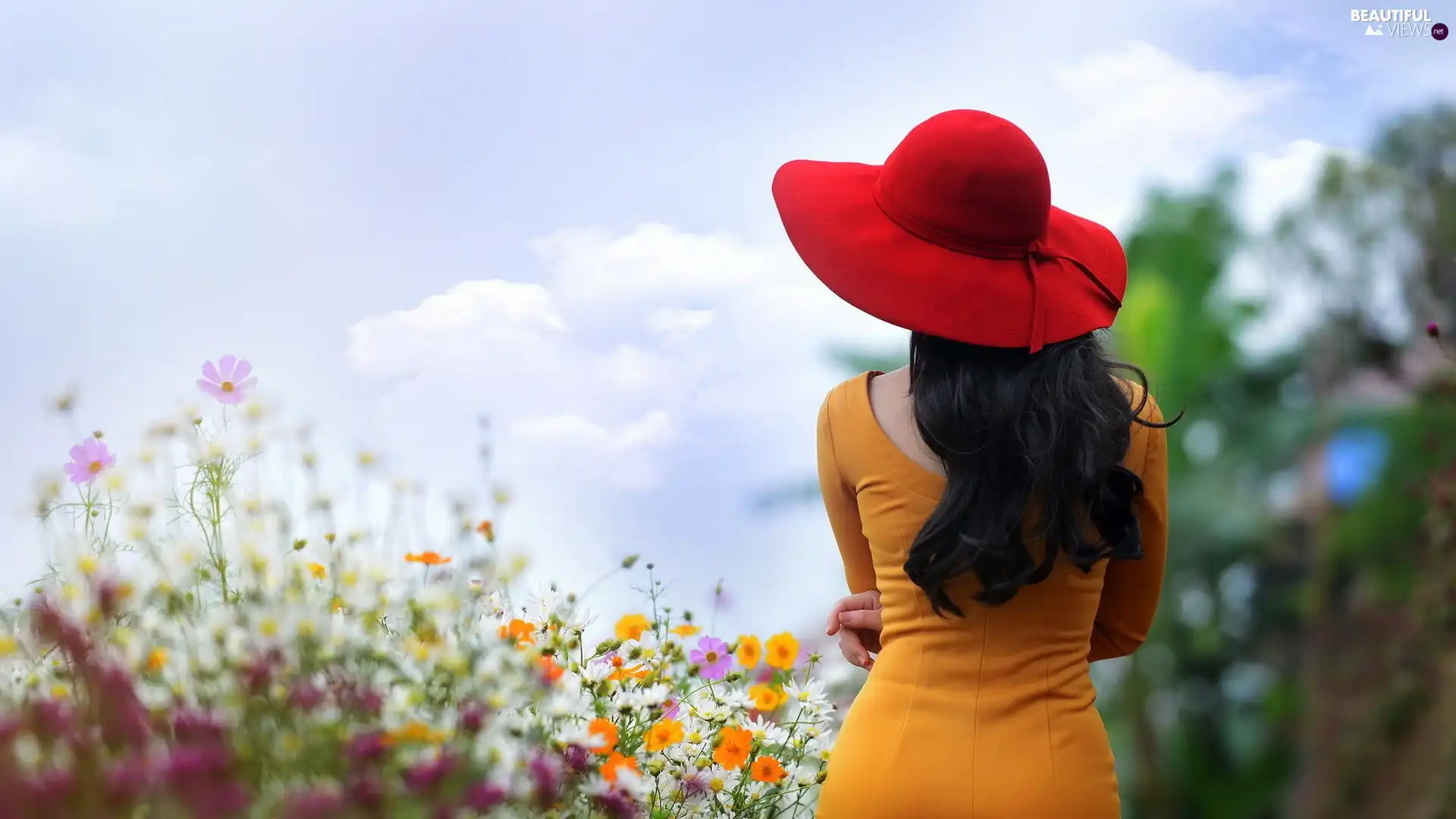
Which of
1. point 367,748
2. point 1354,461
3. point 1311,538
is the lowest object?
point 1311,538

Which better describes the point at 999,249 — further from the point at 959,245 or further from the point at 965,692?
the point at 965,692

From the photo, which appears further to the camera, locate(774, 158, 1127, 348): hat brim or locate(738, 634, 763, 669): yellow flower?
locate(738, 634, 763, 669): yellow flower

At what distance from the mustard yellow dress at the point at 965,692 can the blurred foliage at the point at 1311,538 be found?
2026mm

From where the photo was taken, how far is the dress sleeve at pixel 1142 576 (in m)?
1.38

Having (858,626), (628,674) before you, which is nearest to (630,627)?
(628,674)

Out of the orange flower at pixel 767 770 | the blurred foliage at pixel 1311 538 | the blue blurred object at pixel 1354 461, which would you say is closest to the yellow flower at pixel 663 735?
the orange flower at pixel 767 770

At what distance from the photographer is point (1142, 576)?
4.80 feet

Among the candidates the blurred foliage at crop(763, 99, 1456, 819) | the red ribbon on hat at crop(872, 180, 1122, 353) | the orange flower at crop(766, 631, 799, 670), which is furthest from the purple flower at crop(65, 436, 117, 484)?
the blurred foliage at crop(763, 99, 1456, 819)

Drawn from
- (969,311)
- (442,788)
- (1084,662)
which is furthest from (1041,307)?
(442,788)

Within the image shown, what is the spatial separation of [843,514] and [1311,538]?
2.30 m

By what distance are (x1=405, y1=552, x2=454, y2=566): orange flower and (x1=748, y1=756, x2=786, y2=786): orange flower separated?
0.53m

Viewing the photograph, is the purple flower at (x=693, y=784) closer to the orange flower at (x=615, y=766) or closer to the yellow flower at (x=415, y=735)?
the orange flower at (x=615, y=766)

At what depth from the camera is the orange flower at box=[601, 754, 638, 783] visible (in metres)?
1.49

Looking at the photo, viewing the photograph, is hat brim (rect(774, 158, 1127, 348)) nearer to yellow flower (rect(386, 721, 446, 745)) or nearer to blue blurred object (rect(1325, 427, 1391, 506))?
yellow flower (rect(386, 721, 446, 745))
